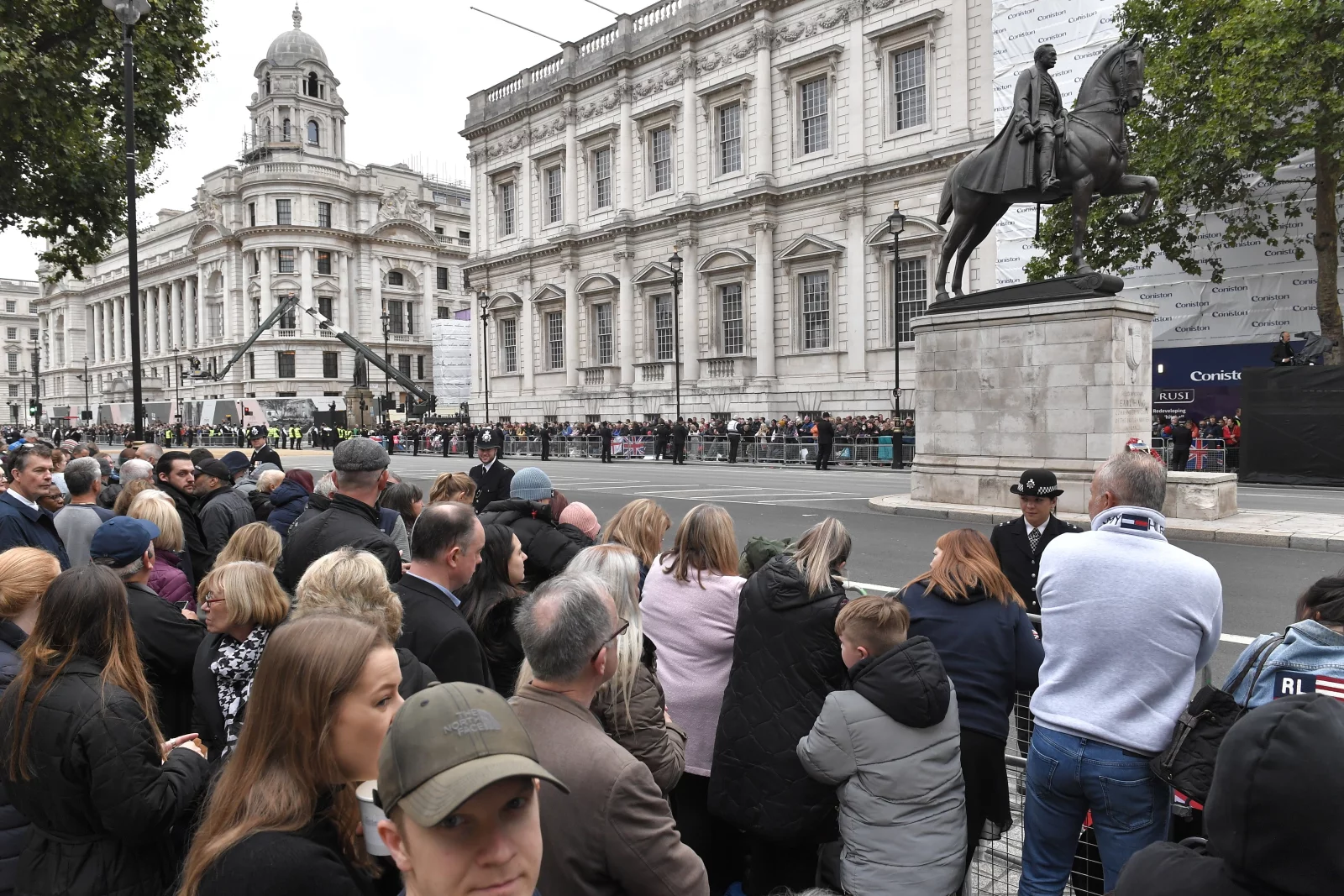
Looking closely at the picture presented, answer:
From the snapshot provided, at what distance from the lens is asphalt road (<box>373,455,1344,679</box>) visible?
9.10 meters

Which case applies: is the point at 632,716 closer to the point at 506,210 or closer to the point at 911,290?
the point at 911,290

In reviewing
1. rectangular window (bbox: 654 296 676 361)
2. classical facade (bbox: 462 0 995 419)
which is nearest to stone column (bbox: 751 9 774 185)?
classical facade (bbox: 462 0 995 419)

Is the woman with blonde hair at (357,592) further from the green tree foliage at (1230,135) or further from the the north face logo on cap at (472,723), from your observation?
the green tree foliage at (1230,135)

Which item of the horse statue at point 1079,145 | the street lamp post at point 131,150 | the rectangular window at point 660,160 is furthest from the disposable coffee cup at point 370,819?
the rectangular window at point 660,160

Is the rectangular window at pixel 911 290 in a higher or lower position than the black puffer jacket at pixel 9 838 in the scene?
higher

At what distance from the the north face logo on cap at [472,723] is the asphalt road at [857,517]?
266 cm

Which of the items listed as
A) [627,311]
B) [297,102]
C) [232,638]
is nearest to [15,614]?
[232,638]

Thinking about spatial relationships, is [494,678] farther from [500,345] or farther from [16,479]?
[500,345]

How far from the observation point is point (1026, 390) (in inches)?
577

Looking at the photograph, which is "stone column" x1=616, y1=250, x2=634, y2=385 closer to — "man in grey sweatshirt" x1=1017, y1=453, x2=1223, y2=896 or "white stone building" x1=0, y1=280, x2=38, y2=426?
"man in grey sweatshirt" x1=1017, y1=453, x2=1223, y2=896

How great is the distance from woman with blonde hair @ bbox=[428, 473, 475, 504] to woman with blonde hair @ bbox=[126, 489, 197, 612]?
5.90 ft

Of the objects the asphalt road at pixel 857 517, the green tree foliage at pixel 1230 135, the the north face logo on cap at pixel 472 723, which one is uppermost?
the green tree foliage at pixel 1230 135

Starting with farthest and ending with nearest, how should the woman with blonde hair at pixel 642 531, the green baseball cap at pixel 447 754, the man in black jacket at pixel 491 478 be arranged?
the man in black jacket at pixel 491 478
the woman with blonde hair at pixel 642 531
the green baseball cap at pixel 447 754

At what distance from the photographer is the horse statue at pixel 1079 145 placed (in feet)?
44.3
